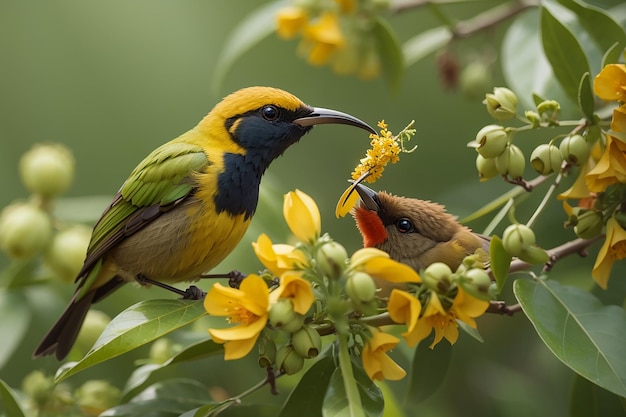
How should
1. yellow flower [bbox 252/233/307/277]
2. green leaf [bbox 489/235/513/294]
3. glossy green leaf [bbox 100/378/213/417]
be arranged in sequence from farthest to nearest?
1. glossy green leaf [bbox 100/378/213/417]
2. green leaf [bbox 489/235/513/294]
3. yellow flower [bbox 252/233/307/277]

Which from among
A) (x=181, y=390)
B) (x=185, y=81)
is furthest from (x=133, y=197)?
(x=185, y=81)

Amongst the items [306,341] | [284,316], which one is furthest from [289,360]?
[284,316]

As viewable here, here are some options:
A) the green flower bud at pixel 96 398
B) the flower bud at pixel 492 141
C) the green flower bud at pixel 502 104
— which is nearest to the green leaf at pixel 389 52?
the green flower bud at pixel 502 104

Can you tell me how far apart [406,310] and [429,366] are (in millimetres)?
869

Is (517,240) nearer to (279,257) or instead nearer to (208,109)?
(279,257)

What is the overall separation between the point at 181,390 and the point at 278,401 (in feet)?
1.66

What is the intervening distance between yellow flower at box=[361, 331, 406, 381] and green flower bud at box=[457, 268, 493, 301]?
0.23m

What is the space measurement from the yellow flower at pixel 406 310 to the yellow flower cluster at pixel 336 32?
2068 millimetres

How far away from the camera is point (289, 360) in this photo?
2467 mm

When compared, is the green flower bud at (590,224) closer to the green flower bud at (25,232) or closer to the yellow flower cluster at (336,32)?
the yellow flower cluster at (336,32)

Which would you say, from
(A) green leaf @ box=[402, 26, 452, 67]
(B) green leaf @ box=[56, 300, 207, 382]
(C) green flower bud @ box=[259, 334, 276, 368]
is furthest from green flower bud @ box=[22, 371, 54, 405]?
(A) green leaf @ box=[402, 26, 452, 67]

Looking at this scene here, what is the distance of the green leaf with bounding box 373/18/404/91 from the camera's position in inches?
165

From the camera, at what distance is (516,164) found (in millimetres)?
2684

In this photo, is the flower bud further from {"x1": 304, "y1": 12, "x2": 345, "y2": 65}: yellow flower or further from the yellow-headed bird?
{"x1": 304, "y1": 12, "x2": 345, "y2": 65}: yellow flower
